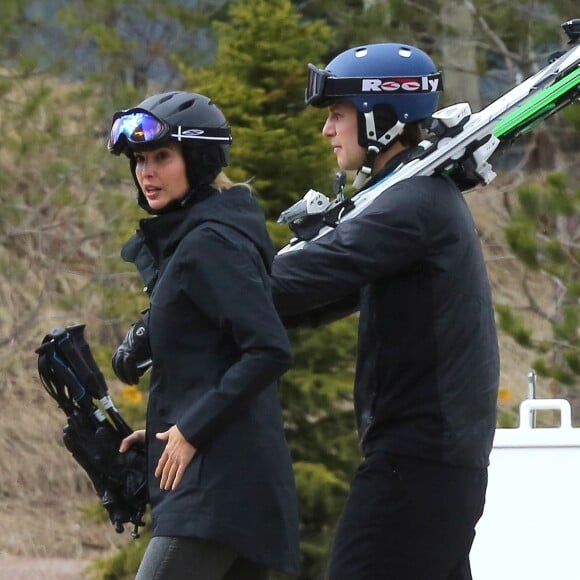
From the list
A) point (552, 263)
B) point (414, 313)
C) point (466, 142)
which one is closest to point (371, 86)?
point (466, 142)

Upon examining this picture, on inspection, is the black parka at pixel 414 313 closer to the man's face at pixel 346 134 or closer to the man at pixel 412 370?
the man at pixel 412 370

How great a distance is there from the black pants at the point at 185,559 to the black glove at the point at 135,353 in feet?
1.44

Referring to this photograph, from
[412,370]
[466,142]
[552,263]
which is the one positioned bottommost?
[552,263]

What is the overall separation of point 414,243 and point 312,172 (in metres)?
3.74

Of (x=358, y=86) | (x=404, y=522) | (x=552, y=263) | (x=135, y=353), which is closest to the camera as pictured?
(x=404, y=522)

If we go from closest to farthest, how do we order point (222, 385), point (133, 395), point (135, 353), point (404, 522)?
point (222, 385) < point (404, 522) < point (135, 353) < point (133, 395)

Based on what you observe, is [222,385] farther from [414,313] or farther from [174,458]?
[414,313]

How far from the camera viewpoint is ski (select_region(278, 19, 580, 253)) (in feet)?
12.1

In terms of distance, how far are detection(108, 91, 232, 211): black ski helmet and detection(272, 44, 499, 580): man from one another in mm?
289

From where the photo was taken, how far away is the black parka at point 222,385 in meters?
3.34

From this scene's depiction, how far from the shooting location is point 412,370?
349cm

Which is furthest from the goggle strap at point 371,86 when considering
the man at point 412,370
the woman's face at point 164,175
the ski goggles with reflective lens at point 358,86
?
the woman's face at point 164,175

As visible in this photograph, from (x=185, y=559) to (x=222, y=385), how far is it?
0.40m

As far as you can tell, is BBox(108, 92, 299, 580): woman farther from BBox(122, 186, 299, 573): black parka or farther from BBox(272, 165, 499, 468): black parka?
BBox(272, 165, 499, 468): black parka
